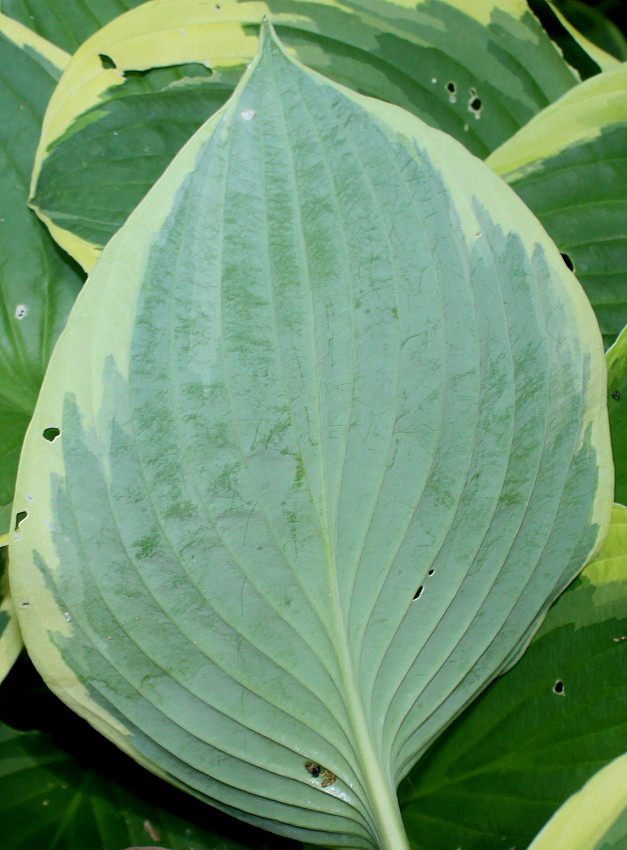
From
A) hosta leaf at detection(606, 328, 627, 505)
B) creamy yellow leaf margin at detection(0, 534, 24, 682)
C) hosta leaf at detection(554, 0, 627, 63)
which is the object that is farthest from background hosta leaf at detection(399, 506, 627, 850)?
hosta leaf at detection(554, 0, 627, 63)

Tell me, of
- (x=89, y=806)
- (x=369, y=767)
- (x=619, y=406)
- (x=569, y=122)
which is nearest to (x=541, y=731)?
(x=369, y=767)

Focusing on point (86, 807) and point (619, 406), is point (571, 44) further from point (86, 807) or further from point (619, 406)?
point (86, 807)

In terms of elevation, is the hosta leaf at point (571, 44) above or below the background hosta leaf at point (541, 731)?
above

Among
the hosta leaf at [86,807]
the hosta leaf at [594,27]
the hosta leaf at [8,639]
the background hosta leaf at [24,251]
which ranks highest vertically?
the hosta leaf at [594,27]

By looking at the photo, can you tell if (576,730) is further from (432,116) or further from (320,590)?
(432,116)

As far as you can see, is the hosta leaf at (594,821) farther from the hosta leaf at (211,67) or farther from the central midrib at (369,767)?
the hosta leaf at (211,67)

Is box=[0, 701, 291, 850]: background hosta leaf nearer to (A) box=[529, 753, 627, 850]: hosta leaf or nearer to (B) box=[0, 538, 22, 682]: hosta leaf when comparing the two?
(B) box=[0, 538, 22, 682]: hosta leaf

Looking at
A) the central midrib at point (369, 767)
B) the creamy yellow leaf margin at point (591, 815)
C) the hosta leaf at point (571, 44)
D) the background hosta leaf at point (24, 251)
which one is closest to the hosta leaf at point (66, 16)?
the background hosta leaf at point (24, 251)
